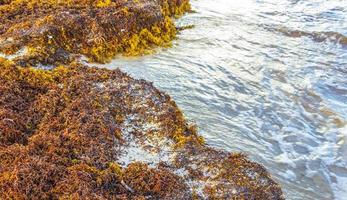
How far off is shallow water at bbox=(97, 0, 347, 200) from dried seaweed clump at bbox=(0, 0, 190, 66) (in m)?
0.35

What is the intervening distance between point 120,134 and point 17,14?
3509 mm

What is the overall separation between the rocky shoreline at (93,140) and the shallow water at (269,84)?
0.69 meters

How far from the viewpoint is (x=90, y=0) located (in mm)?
6672

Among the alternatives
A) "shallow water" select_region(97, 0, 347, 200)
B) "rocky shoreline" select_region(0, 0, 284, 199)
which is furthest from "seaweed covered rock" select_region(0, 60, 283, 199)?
"shallow water" select_region(97, 0, 347, 200)

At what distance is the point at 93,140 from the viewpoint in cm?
362

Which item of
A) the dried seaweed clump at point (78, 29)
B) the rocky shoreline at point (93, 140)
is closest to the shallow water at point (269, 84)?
the dried seaweed clump at point (78, 29)

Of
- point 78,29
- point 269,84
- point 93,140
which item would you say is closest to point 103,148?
point 93,140

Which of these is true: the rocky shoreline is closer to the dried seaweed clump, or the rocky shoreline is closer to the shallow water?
the dried seaweed clump

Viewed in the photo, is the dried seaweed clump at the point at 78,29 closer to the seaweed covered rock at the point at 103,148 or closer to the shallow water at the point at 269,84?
the shallow water at the point at 269,84

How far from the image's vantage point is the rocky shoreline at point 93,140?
314 centimetres

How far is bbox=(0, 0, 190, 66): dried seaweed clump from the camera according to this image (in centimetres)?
536

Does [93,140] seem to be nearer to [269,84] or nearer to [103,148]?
[103,148]

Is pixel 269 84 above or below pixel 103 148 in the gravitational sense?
below

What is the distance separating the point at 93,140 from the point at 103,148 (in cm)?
14
